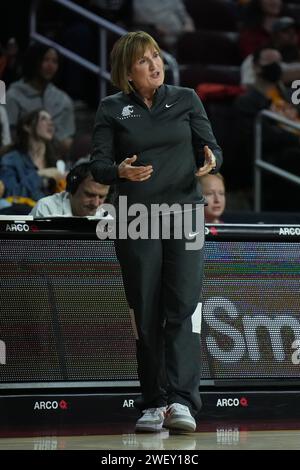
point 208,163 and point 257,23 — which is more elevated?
point 257,23

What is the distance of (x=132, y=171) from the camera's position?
5.28m

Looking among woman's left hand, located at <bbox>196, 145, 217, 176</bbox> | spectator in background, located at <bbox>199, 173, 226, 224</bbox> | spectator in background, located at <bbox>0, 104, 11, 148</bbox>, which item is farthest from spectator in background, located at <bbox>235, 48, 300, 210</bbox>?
woman's left hand, located at <bbox>196, 145, 217, 176</bbox>

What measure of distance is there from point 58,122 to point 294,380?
15.8ft

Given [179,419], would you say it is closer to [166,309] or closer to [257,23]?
[166,309]

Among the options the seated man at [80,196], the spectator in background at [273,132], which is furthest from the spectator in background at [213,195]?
the spectator in background at [273,132]

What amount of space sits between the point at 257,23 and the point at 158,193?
7188 millimetres

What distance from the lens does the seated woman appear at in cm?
863

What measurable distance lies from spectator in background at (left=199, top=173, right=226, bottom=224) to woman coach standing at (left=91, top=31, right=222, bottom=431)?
163 centimetres

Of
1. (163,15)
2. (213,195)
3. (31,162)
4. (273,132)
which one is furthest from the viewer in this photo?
(163,15)

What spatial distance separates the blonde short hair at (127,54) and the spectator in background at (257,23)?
674 cm

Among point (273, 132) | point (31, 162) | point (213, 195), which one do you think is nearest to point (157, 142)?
point (213, 195)

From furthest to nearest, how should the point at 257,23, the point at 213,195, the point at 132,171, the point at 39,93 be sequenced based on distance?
the point at 257,23 → the point at 39,93 → the point at 213,195 → the point at 132,171

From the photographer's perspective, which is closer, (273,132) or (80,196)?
(80,196)

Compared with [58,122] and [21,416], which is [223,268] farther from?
[58,122]
